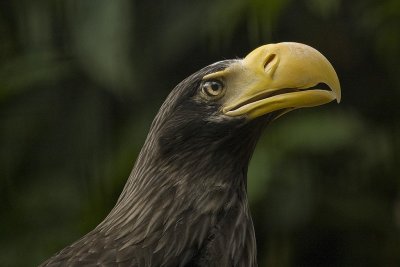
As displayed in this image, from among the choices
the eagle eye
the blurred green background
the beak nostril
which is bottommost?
the blurred green background

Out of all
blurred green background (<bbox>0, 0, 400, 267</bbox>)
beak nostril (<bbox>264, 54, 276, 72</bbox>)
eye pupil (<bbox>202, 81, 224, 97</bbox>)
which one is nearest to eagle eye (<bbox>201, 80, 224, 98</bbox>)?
eye pupil (<bbox>202, 81, 224, 97</bbox>)

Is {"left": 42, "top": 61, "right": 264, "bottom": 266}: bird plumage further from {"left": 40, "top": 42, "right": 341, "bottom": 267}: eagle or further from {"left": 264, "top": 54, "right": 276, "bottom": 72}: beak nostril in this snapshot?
{"left": 264, "top": 54, "right": 276, "bottom": 72}: beak nostril

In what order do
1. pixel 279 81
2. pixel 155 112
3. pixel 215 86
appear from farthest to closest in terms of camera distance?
pixel 155 112, pixel 215 86, pixel 279 81

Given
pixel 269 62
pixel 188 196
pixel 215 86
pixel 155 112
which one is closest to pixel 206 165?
pixel 188 196

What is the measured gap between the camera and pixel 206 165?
146 inches

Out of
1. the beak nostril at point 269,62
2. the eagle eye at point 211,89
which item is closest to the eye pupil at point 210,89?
the eagle eye at point 211,89

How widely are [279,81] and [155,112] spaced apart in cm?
242

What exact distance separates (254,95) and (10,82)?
2.64 m

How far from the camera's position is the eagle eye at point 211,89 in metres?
3.70

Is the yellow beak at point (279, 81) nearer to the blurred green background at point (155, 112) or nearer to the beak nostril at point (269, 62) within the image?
the beak nostril at point (269, 62)

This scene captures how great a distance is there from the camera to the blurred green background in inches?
233

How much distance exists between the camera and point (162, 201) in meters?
3.65

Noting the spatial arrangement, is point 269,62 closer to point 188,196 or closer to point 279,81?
point 279,81

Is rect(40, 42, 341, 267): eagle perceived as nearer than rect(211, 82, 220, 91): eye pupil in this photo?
Yes
